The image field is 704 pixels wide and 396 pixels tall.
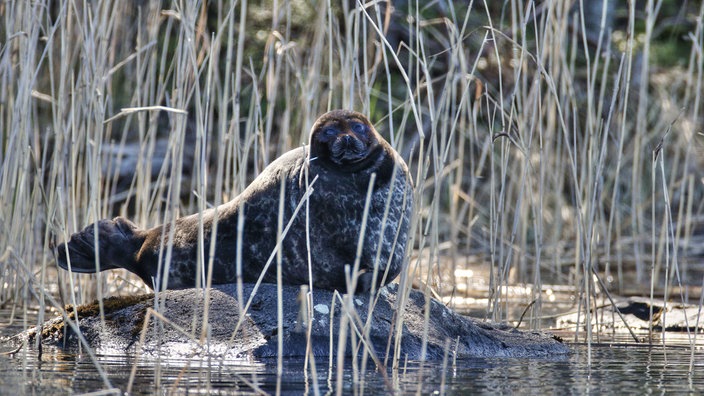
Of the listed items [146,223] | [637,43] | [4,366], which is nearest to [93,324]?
[4,366]

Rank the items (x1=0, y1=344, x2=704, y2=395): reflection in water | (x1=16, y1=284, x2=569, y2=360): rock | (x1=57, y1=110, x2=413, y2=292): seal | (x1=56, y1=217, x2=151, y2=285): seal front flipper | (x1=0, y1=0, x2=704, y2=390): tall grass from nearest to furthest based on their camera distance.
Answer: (x1=0, y1=344, x2=704, y2=395): reflection in water, (x1=16, y1=284, x2=569, y2=360): rock, (x1=0, y1=0, x2=704, y2=390): tall grass, (x1=57, y1=110, x2=413, y2=292): seal, (x1=56, y1=217, x2=151, y2=285): seal front flipper

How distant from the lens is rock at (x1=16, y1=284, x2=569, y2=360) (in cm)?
531

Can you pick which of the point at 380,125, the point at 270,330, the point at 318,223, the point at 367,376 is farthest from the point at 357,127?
the point at 380,125

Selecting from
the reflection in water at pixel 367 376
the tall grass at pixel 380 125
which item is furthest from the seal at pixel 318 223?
the reflection in water at pixel 367 376

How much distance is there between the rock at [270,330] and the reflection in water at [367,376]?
0.60 feet

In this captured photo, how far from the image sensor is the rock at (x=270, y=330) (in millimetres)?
5309

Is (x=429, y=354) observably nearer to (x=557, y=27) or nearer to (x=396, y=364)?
(x=396, y=364)

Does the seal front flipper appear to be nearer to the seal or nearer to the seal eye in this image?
the seal

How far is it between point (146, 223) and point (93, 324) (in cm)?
149

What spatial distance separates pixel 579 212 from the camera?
5922mm

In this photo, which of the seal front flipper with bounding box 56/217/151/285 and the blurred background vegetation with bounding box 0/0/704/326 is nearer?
the blurred background vegetation with bounding box 0/0/704/326

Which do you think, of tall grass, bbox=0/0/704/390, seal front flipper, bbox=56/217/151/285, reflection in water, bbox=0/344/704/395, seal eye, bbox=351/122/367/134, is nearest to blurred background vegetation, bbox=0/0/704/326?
tall grass, bbox=0/0/704/390

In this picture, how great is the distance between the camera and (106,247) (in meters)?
6.28

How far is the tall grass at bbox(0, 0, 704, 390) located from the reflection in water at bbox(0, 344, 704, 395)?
376mm
